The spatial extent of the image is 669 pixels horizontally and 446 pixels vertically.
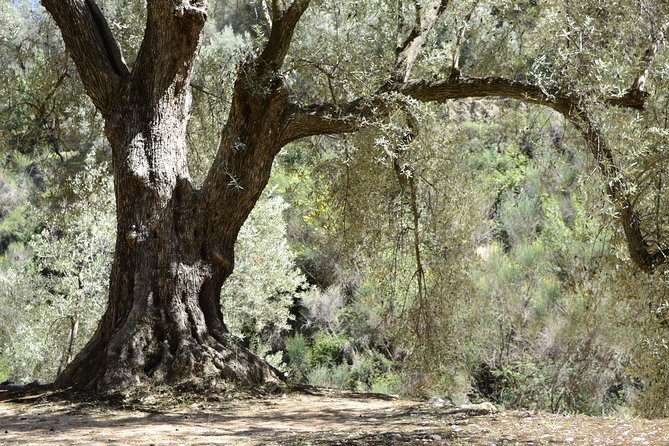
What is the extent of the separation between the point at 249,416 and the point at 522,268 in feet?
44.6

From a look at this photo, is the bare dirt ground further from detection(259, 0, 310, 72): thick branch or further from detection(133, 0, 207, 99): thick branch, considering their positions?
detection(259, 0, 310, 72): thick branch

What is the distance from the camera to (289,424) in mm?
6211

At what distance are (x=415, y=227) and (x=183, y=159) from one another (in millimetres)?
3011

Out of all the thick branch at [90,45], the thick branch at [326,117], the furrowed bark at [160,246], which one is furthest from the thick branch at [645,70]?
the thick branch at [90,45]

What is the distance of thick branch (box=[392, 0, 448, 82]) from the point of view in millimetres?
8796

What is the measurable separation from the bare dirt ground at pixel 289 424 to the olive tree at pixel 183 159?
0.52m

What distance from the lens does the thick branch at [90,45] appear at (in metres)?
8.06

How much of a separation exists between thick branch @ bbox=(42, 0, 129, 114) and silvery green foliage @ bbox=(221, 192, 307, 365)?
8.72 meters

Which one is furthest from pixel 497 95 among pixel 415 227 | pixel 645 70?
pixel 415 227

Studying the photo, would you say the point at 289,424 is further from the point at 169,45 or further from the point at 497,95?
the point at 497,95

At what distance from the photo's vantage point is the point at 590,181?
6660 mm

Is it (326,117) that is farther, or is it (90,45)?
(326,117)

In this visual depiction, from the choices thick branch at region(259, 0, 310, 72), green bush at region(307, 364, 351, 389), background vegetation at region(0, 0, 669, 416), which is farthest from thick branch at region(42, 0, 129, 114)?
green bush at region(307, 364, 351, 389)

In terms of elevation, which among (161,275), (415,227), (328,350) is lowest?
(161,275)
